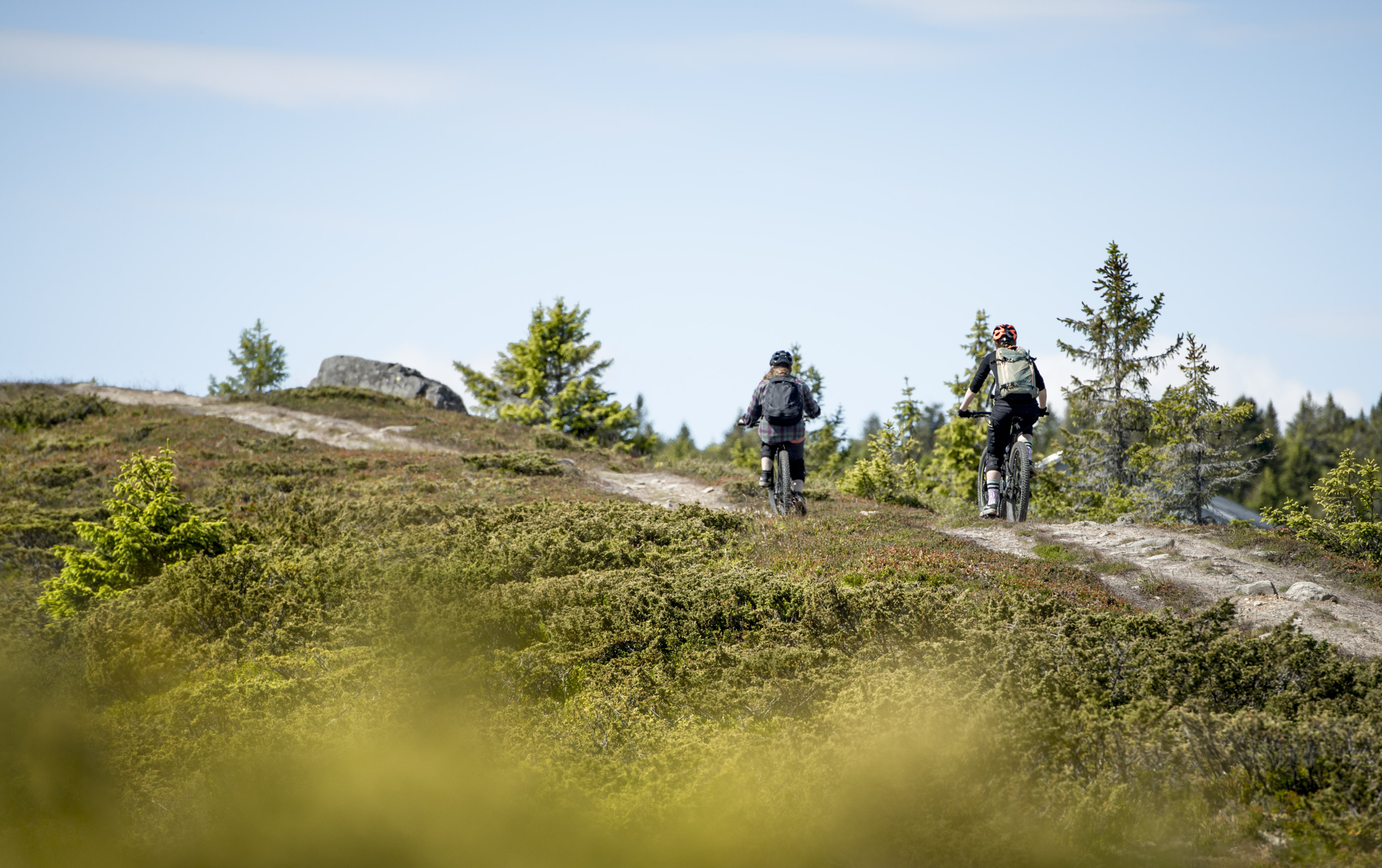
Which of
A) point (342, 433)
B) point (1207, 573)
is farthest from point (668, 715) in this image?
point (342, 433)

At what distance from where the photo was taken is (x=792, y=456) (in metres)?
13.3

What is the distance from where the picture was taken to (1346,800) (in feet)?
16.3

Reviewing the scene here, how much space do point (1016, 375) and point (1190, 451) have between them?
18911 millimetres

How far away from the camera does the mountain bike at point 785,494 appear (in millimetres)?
A: 13367

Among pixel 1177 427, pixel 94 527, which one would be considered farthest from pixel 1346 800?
pixel 1177 427

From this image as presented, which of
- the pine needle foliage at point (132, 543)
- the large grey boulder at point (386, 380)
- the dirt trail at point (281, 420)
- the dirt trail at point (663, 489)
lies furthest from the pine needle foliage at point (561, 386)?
the pine needle foliage at point (132, 543)

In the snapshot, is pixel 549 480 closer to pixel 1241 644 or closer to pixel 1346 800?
pixel 1241 644

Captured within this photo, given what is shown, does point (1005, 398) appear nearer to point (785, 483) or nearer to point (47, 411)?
point (785, 483)

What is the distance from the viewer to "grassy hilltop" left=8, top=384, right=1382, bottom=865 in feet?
17.9

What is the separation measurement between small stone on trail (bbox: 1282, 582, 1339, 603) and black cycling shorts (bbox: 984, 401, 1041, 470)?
371 centimetres

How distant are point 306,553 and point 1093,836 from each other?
9.85 meters

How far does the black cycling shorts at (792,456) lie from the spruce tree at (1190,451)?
1748 cm

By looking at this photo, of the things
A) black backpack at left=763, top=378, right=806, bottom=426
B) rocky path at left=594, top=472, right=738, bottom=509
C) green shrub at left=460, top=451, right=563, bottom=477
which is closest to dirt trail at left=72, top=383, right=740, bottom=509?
rocky path at left=594, top=472, right=738, bottom=509

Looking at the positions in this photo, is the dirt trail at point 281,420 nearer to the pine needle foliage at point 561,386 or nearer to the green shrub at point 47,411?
the green shrub at point 47,411
